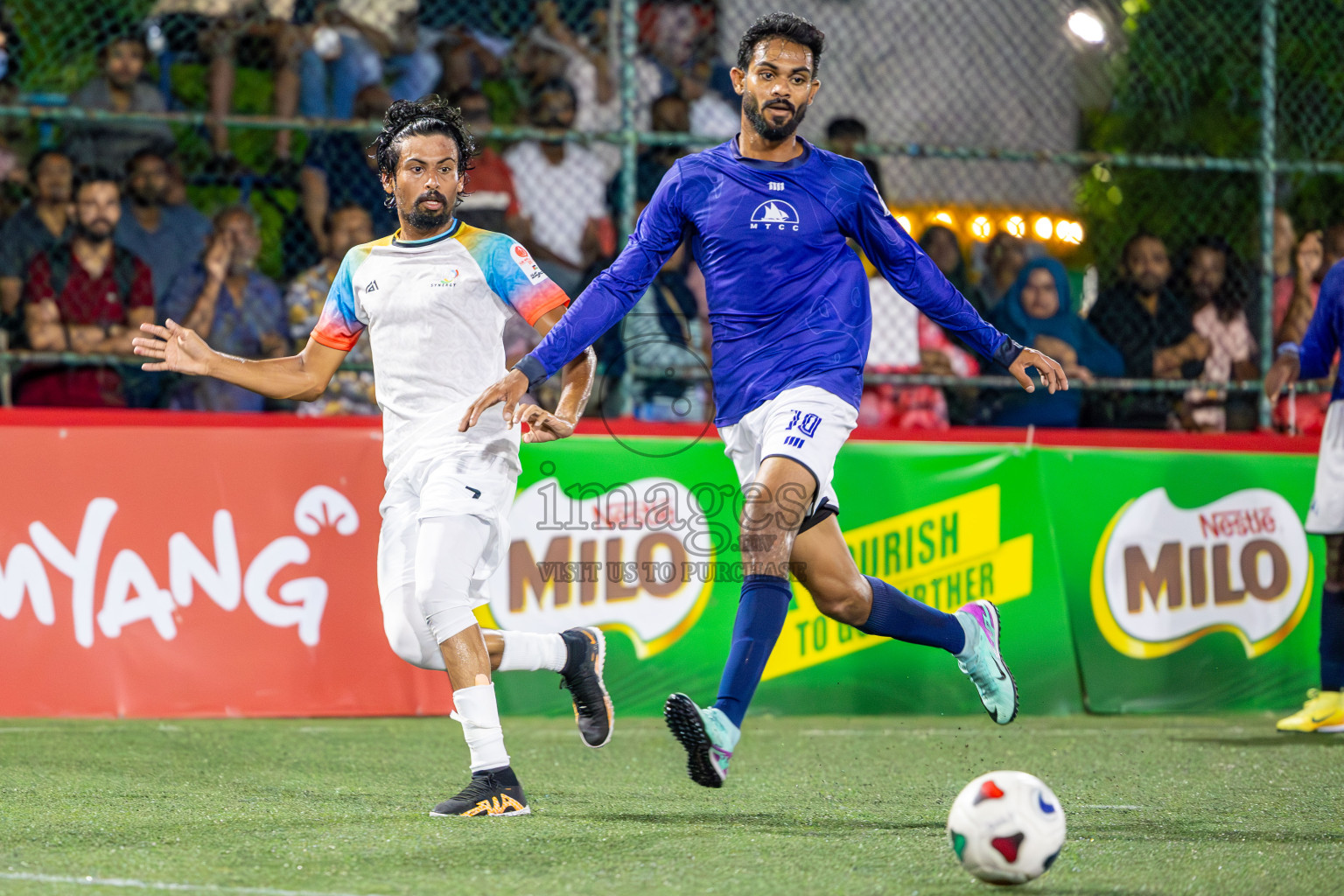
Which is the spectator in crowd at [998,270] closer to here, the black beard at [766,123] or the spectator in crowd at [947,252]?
the spectator in crowd at [947,252]

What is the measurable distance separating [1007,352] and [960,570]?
3.08 meters

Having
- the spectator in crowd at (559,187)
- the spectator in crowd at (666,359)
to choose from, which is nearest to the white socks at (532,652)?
the spectator in crowd at (666,359)

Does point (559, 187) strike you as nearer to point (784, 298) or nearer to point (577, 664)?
point (577, 664)

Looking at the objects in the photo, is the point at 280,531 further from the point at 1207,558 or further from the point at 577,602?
the point at 1207,558

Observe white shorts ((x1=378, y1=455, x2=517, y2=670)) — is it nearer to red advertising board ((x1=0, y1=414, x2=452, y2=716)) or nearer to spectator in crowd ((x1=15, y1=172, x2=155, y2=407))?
red advertising board ((x1=0, y1=414, x2=452, y2=716))

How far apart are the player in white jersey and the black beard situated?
829 mm

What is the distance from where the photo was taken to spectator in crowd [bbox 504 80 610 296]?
902cm

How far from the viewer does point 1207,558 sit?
830 centimetres

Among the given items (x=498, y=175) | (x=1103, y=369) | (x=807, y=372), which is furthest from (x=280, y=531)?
(x=1103, y=369)

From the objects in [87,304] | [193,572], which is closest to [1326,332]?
[193,572]

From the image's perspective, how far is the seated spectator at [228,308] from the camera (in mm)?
8086

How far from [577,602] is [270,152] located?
314 cm

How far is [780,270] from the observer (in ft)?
16.8

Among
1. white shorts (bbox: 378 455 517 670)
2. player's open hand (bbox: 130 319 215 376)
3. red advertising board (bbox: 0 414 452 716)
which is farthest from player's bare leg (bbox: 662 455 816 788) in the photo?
red advertising board (bbox: 0 414 452 716)
